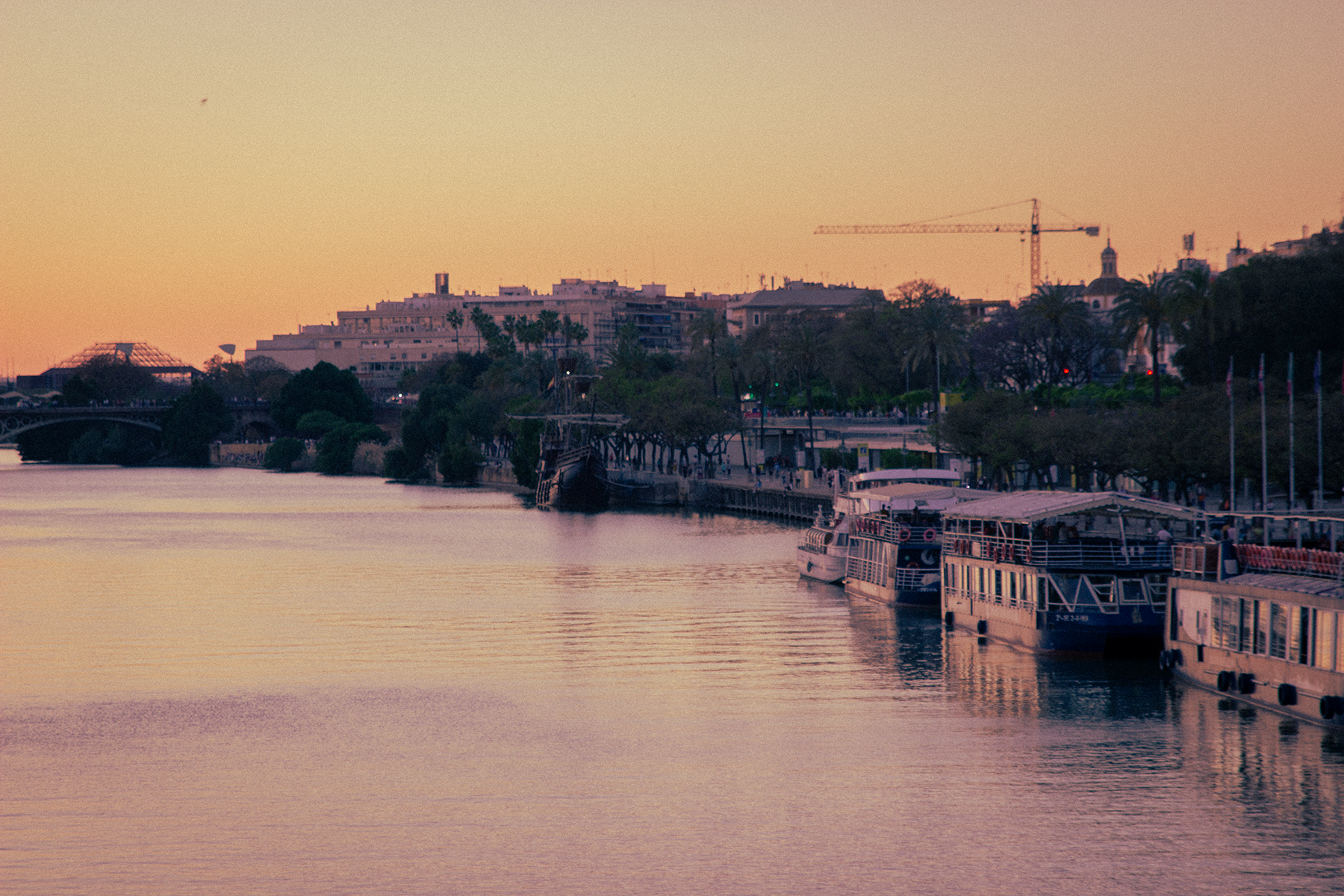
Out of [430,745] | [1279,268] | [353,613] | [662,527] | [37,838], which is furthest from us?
[662,527]

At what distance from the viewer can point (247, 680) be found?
140ft

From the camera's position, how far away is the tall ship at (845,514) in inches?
2411

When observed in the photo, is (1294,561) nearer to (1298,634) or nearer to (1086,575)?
(1298,634)

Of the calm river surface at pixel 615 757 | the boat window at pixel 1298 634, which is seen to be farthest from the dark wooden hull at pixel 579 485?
the boat window at pixel 1298 634

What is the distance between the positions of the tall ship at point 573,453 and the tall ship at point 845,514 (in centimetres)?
5384

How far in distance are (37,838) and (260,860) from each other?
14.1 feet

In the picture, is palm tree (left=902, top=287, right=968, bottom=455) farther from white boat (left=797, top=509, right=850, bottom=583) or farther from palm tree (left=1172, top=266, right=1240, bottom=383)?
white boat (left=797, top=509, right=850, bottom=583)

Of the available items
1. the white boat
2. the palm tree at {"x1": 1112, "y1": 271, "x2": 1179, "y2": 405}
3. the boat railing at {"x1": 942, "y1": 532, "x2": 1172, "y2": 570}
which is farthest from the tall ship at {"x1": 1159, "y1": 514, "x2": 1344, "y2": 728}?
the palm tree at {"x1": 1112, "y1": 271, "x2": 1179, "y2": 405}

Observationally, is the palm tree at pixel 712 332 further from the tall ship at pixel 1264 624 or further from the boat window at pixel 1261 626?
the boat window at pixel 1261 626

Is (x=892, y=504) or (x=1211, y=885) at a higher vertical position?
(x=892, y=504)

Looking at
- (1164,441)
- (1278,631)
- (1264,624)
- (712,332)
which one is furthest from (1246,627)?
(712,332)

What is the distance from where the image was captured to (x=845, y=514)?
6444 centimetres

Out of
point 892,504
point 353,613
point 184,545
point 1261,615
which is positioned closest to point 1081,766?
point 1261,615

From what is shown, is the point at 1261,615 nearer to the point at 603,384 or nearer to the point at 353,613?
the point at 353,613
